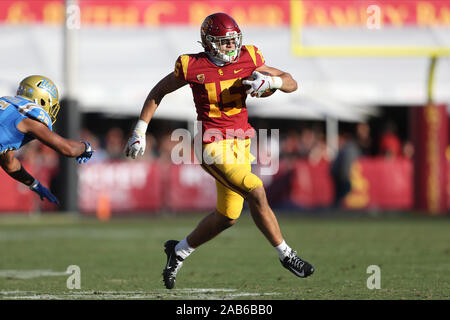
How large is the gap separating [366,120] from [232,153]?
1678cm

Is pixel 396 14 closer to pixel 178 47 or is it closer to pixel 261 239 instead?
pixel 178 47

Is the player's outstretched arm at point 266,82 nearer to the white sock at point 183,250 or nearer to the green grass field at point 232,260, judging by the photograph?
the white sock at point 183,250

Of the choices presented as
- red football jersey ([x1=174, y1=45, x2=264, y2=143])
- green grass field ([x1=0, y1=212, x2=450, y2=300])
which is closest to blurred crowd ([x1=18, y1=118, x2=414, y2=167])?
green grass field ([x1=0, y1=212, x2=450, y2=300])

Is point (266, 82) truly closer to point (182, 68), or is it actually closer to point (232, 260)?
point (182, 68)

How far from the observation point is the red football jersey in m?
6.24

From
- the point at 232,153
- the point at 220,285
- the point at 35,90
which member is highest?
the point at 35,90

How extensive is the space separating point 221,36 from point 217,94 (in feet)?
1.35

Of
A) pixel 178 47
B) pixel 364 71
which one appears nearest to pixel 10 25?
pixel 178 47

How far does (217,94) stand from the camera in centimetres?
623

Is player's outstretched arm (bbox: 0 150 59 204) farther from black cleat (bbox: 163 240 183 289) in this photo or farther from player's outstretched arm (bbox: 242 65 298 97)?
player's outstretched arm (bbox: 242 65 298 97)

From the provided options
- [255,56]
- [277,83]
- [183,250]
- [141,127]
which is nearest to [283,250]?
[183,250]

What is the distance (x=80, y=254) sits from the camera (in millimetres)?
9320

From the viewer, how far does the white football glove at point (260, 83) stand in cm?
600

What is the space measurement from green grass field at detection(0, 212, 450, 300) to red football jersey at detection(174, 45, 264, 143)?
116cm
